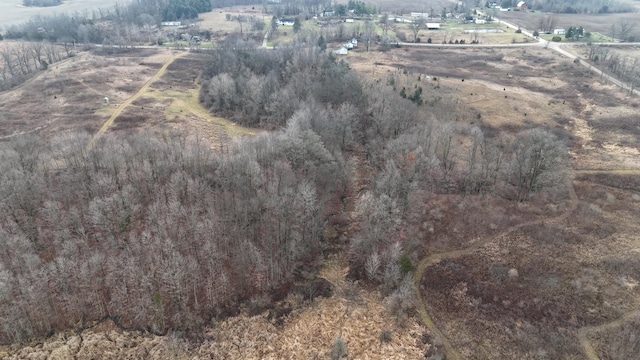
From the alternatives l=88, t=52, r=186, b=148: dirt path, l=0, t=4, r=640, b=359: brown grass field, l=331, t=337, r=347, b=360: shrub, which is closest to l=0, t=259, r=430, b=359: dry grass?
l=0, t=4, r=640, b=359: brown grass field

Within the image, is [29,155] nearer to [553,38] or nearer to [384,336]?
[384,336]

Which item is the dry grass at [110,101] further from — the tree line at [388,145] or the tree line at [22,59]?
the tree line at [388,145]

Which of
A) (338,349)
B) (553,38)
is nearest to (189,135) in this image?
(338,349)

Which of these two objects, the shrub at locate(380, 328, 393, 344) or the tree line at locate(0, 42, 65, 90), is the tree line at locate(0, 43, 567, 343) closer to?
the shrub at locate(380, 328, 393, 344)

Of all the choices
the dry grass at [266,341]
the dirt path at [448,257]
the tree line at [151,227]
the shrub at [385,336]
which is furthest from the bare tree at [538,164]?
the shrub at [385,336]

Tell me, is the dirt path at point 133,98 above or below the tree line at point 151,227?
above
